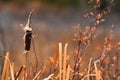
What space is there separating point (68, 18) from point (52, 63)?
1374cm

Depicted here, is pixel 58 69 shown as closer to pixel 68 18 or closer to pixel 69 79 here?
pixel 69 79

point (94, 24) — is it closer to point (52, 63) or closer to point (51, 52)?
point (52, 63)

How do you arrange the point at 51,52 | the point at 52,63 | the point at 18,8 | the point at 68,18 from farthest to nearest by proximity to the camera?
the point at 18,8 → the point at 68,18 → the point at 51,52 → the point at 52,63

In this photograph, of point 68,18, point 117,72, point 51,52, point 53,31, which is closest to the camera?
point 117,72

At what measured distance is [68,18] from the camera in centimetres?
1689

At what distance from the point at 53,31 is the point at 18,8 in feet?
19.1

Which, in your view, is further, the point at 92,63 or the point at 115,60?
the point at 115,60

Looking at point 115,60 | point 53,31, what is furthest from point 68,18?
point 115,60

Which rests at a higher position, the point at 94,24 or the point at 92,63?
the point at 94,24

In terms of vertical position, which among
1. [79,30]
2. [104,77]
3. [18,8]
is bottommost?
[104,77]

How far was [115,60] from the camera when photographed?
348 centimetres

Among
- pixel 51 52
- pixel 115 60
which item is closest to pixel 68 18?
pixel 51 52

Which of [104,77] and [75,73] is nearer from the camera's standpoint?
[75,73]

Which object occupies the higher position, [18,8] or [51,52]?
[18,8]
